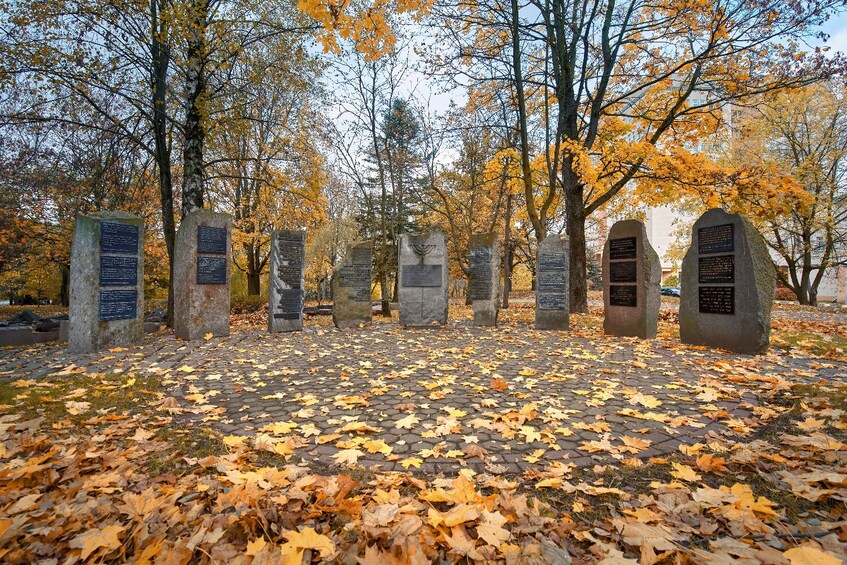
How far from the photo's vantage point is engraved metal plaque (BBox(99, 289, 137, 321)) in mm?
7121

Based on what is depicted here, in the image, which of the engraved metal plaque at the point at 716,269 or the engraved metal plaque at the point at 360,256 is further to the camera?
the engraved metal plaque at the point at 360,256

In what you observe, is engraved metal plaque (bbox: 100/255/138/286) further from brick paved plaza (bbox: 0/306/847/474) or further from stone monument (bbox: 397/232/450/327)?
stone monument (bbox: 397/232/450/327)

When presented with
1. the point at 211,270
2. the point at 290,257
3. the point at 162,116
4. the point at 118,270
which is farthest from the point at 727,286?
the point at 162,116

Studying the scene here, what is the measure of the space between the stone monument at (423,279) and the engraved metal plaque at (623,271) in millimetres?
3946

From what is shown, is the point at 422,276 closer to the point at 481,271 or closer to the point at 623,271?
the point at 481,271

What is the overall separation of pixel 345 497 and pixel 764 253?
306 inches

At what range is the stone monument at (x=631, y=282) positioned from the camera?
8547 mm

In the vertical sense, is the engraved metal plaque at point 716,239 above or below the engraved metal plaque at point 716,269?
above

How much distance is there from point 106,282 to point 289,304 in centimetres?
357

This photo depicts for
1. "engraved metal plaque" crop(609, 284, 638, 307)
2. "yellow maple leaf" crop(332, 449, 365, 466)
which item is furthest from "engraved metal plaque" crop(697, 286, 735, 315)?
"yellow maple leaf" crop(332, 449, 365, 466)

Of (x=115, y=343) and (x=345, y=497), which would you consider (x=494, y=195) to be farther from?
(x=345, y=497)

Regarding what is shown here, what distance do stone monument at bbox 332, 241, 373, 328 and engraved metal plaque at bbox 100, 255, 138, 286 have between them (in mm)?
4382

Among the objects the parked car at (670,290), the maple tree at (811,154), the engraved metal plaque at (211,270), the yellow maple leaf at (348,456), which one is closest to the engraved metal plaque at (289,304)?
the engraved metal plaque at (211,270)

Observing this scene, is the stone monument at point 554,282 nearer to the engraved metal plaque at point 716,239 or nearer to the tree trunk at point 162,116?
the engraved metal plaque at point 716,239
